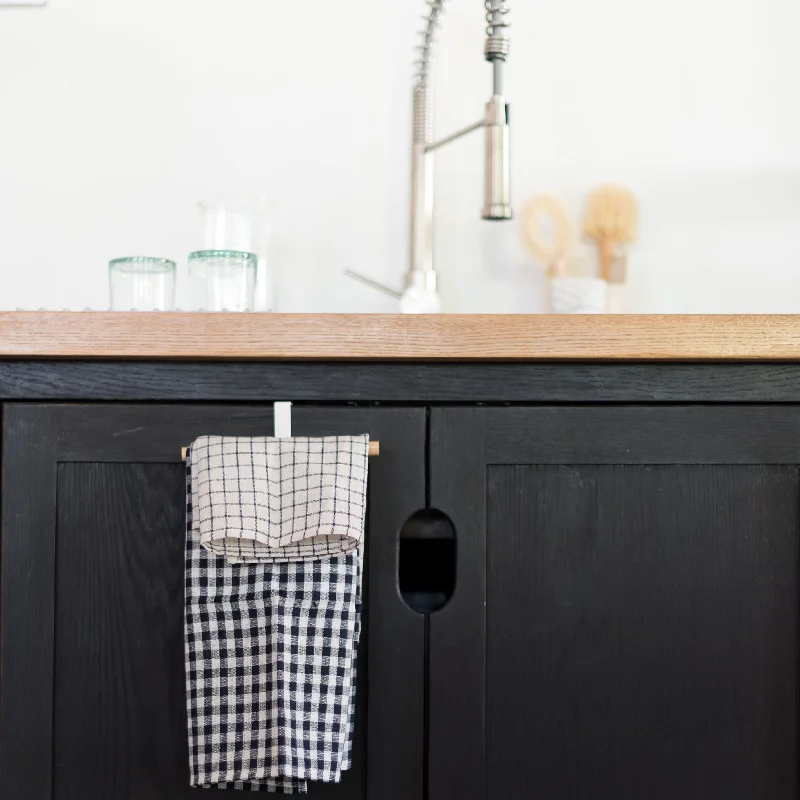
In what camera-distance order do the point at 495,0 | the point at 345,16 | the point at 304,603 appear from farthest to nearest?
the point at 345,16, the point at 495,0, the point at 304,603

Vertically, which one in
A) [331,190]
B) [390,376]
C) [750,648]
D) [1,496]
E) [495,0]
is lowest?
[750,648]

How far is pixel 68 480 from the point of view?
867mm

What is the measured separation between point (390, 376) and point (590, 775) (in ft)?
1.50

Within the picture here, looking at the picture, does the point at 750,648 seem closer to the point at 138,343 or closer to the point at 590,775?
the point at 590,775

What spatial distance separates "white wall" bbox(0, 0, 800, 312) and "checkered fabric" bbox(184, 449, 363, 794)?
2.10 feet

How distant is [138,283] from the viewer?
1090 millimetres

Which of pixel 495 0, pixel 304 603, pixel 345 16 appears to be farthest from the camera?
pixel 345 16

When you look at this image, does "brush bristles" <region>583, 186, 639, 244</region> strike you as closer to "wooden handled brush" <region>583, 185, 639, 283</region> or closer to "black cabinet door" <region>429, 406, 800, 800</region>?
"wooden handled brush" <region>583, 185, 639, 283</region>

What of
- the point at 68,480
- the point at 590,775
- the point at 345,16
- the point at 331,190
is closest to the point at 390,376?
the point at 68,480

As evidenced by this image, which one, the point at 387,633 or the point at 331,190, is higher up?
the point at 331,190

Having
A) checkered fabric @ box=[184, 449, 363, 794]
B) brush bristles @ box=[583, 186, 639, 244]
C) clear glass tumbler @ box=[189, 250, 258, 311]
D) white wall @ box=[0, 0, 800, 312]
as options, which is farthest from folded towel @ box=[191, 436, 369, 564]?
brush bristles @ box=[583, 186, 639, 244]

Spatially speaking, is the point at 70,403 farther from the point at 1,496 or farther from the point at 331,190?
the point at 331,190

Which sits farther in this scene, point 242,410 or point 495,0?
point 495,0

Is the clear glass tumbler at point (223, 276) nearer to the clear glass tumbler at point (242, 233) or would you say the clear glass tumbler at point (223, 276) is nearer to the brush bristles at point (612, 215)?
the clear glass tumbler at point (242, 233)
